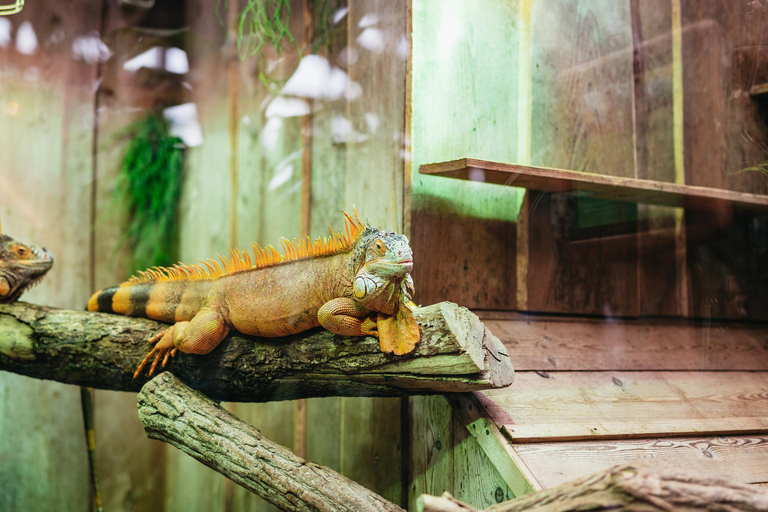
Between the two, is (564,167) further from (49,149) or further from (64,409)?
(64,409)

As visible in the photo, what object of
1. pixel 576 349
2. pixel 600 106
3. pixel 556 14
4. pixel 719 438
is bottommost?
pixel 719 438

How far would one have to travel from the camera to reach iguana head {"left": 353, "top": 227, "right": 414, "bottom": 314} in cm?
224

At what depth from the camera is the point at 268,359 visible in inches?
108

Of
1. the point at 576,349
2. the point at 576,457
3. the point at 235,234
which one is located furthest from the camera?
the point at 235,234

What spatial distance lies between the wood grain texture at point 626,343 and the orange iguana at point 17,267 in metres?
2.54

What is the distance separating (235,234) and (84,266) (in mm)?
1138

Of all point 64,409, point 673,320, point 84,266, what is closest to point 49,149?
point 84,266

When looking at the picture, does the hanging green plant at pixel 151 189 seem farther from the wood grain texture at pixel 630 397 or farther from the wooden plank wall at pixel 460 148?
the wood grain texture at pixel 630 397

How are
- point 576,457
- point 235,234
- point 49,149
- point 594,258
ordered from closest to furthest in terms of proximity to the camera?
point 576,457 → point 594,258 → point 49,149 → point 235,234

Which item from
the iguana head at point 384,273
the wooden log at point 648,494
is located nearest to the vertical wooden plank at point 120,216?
the iguana head at point 384,273

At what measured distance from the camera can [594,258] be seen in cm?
351

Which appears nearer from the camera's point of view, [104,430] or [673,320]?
[673,320]

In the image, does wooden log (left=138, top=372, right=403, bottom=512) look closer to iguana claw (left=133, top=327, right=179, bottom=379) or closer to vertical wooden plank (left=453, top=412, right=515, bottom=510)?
iguana claw (left=133, top=327, right=179, bottom=379)

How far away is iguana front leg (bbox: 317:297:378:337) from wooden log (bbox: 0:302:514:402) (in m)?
0.06
